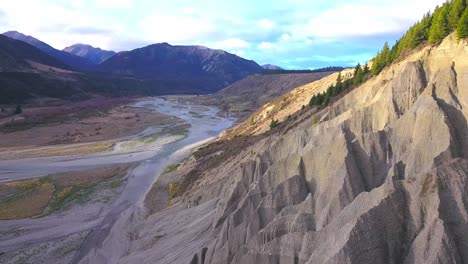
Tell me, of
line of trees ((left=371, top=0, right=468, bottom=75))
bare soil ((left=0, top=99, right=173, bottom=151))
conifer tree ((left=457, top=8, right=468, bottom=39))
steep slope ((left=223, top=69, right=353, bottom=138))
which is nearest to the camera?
conifer tree ((left=457, top=8, right=468, bottom=39))

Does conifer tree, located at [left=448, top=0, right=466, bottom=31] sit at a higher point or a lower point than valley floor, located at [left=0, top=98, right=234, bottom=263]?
higher

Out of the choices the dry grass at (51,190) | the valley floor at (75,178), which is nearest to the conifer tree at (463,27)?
the valley floor at (75,178)

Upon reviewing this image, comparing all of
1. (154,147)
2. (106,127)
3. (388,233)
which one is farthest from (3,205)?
(106,127)

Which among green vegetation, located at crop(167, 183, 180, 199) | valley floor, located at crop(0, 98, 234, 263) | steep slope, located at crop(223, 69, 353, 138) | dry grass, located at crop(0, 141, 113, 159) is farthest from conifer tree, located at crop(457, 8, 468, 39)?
dry grass, located at crop(0, 141, 113, 159)

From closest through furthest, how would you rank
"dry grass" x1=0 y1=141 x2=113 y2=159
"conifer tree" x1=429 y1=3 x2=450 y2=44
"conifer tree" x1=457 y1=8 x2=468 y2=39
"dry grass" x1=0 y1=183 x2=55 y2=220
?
"conifer tree" x1=457 y1=8 x2=468 y2=39 → "conifer tree" x1=429 y1=3 x2=450 y2=44 → "dry grass" x1=0 y1=183 x2=55 y2=220 → "dry grass" x1=0 y1=141 x2=113 y2=159

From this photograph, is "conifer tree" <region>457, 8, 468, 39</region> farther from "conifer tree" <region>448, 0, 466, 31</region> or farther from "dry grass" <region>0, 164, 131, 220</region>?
"dry grass" <region>0, 164, 131, 220</region>

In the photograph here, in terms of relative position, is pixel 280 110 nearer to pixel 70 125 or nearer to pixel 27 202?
pixel 27 202

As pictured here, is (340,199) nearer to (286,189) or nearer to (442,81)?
(286,189)
